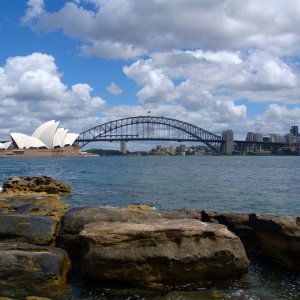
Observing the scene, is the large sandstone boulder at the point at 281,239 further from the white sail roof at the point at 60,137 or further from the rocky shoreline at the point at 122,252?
the white sail roof at the point at 60,137

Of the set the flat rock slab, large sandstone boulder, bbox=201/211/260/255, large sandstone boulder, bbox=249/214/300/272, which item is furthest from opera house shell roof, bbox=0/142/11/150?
large sandstone boulder, bbox=249/214/300/272

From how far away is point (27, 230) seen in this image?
22.2 ft

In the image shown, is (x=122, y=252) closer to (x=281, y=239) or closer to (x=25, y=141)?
(x=281, y=239)

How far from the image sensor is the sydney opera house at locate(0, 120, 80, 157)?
104m

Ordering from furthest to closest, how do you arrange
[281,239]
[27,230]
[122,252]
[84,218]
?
[84,218], [281,239], [27,230], [122,252]

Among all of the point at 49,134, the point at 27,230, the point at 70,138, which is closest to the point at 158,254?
the point at 27,230

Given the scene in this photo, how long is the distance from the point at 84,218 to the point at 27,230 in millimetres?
892

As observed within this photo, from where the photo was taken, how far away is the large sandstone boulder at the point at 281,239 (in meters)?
6.77

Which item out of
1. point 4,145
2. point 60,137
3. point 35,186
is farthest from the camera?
point 4,145

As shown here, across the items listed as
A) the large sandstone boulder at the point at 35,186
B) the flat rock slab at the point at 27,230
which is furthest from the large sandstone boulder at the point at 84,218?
the large sandstone boulder at the point at 35,186

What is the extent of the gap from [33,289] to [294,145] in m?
134

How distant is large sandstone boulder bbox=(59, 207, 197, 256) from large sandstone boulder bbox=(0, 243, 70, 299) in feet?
3.44

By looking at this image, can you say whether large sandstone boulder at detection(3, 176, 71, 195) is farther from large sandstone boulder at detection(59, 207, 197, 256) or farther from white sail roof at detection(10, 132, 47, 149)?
white sail roof at detection(10, 132, 47, 149)

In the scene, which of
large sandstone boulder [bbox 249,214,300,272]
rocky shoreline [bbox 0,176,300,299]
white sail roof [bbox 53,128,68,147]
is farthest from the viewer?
white sail roof [bbox 53,128,68,147]
